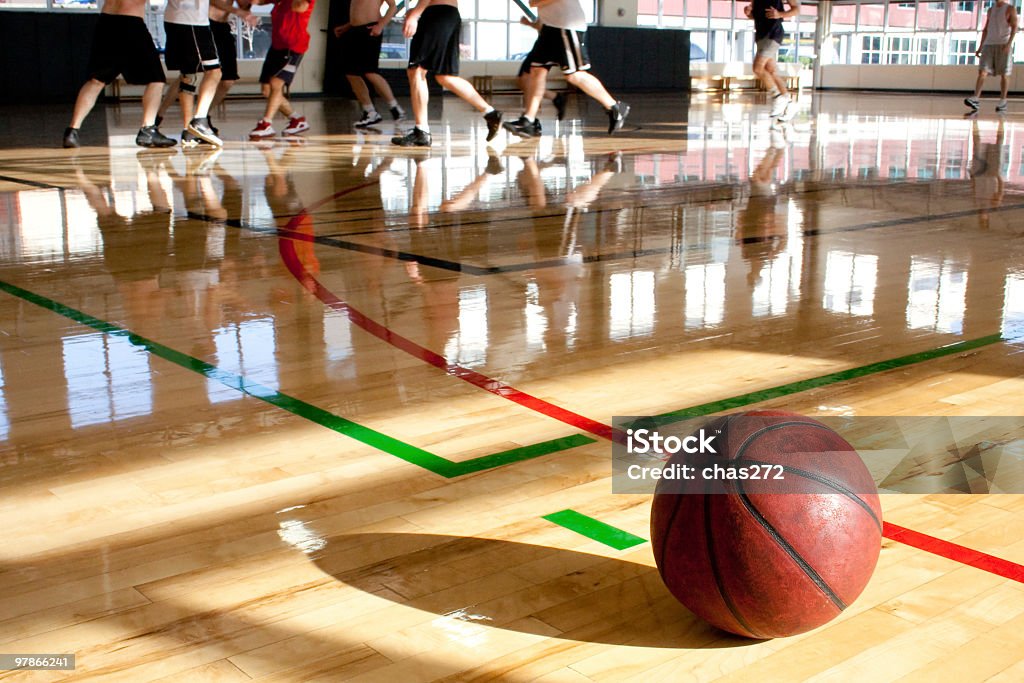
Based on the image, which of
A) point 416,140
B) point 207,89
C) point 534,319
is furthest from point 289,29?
point 534,319

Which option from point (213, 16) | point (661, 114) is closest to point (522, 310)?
point (213, 16)

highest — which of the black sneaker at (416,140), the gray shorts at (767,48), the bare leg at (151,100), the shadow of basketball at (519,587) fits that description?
the gray shorts at (767,48)

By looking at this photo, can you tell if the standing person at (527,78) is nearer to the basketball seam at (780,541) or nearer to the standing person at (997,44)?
the standing person at (997,44)

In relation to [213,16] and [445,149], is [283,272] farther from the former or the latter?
[213,16]

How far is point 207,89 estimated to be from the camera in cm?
959

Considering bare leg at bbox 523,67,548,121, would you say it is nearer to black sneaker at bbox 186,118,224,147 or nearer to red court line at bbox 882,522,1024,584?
black sneaker at bbox 186,118,224,147

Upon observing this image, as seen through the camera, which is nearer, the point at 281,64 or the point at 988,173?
the point at 988,173

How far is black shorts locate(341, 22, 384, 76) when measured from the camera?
11562 mm

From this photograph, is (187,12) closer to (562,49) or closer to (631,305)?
(562,49)

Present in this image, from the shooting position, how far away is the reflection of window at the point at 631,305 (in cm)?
370

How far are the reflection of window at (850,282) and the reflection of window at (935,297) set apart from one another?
14 centimetres

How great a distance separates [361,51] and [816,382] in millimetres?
9263

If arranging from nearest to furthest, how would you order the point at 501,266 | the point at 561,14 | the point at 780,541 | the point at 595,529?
the point at 780,541, the point at 595,529, the point at 501,266, the point at 561,14

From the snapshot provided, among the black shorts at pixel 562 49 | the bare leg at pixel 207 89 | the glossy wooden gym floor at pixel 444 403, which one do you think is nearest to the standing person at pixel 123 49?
the bare leg at pixel 207 89
